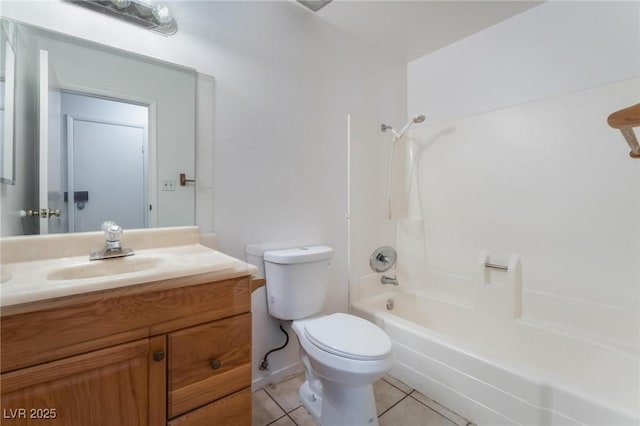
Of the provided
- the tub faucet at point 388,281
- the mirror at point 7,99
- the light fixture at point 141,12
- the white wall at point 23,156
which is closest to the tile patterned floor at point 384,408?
the tub faucet at point 388,281

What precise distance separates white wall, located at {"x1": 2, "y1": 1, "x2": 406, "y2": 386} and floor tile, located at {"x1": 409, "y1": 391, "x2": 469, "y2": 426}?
2.18 ft

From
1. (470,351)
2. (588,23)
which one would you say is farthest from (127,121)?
(588,23)

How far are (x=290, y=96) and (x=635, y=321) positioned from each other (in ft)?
6.95

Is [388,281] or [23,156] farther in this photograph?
[388,281]

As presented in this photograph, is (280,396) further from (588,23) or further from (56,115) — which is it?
(588,23)

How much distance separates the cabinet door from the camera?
0.64 meters

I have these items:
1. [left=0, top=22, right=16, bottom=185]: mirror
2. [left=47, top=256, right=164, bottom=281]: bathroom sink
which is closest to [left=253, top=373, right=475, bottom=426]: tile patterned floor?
[left=47, top=256, right=164, bottom=281]: bathroom sink

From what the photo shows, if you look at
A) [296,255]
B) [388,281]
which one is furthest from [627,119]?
[388,281]

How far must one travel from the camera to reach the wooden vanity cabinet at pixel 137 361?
648 mm

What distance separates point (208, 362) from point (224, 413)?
183 millimetres

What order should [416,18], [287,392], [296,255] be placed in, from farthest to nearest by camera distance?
1. [416,18]
2. [287,392]
3. [296,255]

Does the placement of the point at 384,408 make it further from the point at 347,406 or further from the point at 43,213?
the point at 43,213

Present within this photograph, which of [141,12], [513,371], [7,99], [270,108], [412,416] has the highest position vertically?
[141,12]

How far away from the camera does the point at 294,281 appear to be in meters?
1.53
